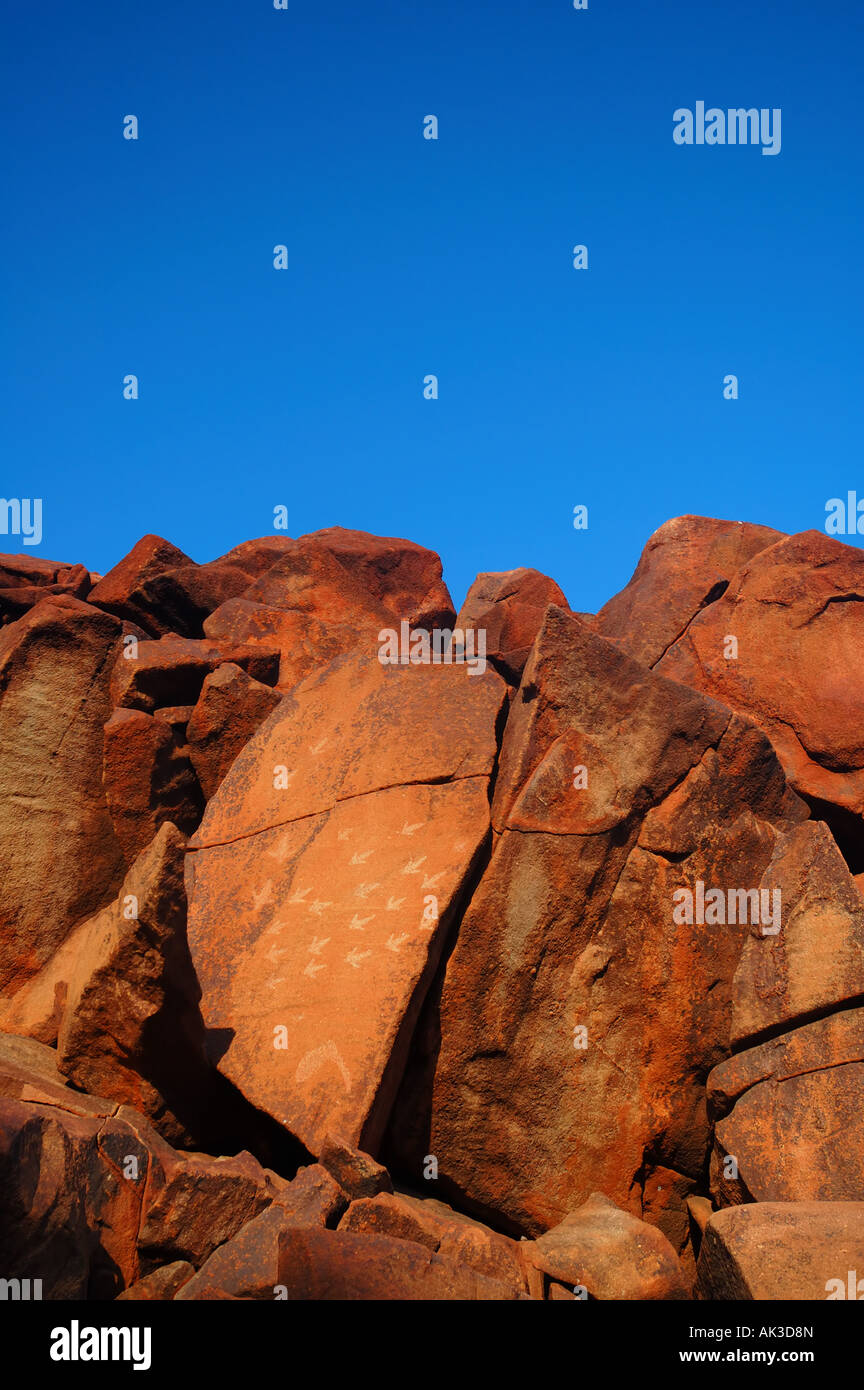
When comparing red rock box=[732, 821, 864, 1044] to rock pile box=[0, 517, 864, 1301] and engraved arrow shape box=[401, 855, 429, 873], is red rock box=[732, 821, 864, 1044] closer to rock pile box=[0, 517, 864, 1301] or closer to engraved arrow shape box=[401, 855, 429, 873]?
rock pile box=[0, 517, 864, 1301]

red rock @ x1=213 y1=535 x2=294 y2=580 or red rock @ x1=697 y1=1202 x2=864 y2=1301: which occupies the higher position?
red rock @ x1=213 y1=535 x2=294 y2=580

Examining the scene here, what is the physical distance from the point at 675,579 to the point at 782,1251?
5.25 m

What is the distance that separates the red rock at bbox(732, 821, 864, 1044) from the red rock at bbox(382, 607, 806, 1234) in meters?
0.12

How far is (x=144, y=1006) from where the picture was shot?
4430 mm

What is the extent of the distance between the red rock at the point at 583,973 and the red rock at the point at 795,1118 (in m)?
0.26

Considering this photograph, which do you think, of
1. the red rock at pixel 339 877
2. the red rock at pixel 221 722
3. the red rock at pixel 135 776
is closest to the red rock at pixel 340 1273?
the red rock at pixel 339 877

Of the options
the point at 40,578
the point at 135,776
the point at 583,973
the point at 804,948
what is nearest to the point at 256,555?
the point at 40,578

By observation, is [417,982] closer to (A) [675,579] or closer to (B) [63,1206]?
(B) [63,1206]

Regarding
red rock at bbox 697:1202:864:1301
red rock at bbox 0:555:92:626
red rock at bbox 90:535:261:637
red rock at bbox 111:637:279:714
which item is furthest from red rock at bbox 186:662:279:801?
red rock at bbox 697:1202:864:1301

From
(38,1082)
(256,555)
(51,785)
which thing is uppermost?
(256,555)

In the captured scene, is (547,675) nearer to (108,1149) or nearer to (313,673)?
(313,673)

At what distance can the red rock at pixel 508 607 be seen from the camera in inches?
321

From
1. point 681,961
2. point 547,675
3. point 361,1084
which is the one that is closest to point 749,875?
point 681,961

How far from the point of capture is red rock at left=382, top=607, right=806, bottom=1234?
16.4 feet
